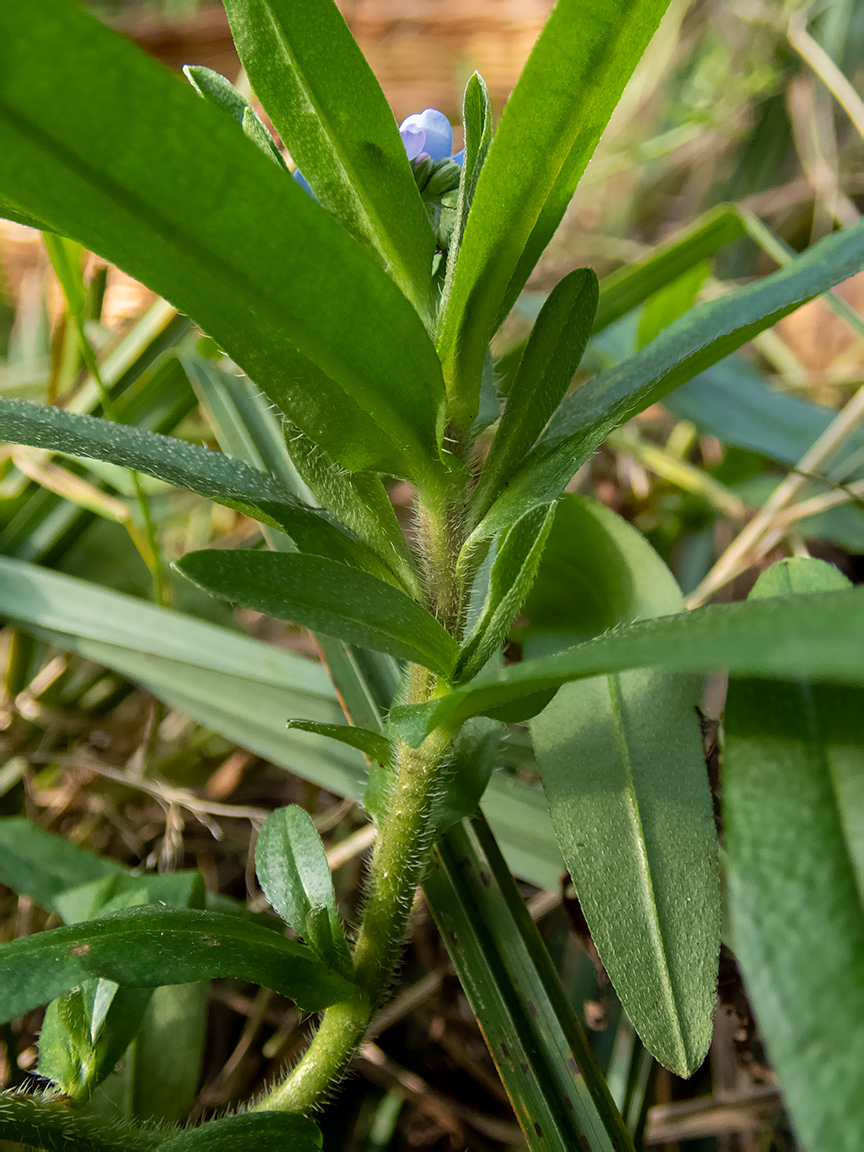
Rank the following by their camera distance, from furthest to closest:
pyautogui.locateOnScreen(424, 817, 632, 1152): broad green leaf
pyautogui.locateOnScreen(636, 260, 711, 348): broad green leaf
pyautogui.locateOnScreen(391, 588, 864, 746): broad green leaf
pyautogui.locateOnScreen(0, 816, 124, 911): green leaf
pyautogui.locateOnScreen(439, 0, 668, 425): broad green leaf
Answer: pyautogui.locateOnScreen(636, 260, 711, 348): broad green leaf → pyautogui.locateOnScreen(0, 816, 124, 911): green leaf → pyautogui.locateOnScreen(424, 817, 632, 1152): broad green leaf → pyautogui.locateOnScreen(439, 0, 668, 425): broad green leaf → pyautogui.locateOnScreen(391, 588, 864, 746): broad green leaf

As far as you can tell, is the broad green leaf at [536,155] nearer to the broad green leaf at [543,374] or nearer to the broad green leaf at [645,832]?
the broad green leaf at [543,374]

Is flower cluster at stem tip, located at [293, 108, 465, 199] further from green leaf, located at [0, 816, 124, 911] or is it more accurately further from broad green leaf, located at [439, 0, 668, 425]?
green leaf, located at [0, 816, 124, 911]

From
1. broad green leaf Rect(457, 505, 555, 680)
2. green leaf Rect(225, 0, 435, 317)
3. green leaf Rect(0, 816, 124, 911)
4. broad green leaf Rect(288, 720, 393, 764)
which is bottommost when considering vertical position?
green leaf Rect(0, 816, 124, 911)

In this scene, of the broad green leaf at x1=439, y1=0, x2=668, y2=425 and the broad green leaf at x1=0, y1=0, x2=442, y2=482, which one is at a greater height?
the broad green leaf at x1=439, y1=0, x2=668, y2=425

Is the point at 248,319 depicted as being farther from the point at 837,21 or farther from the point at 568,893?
the point at 837,21

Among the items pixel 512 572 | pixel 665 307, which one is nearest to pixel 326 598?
pixel 512 572

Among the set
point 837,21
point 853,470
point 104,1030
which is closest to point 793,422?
point 853,470

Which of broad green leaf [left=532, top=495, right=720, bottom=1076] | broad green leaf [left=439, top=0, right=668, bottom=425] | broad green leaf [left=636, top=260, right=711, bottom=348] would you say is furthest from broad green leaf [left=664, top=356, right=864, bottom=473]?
broad green leaf [left=439, top=0, right=668, bottom=425]

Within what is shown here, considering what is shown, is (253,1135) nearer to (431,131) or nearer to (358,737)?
(358,737)
